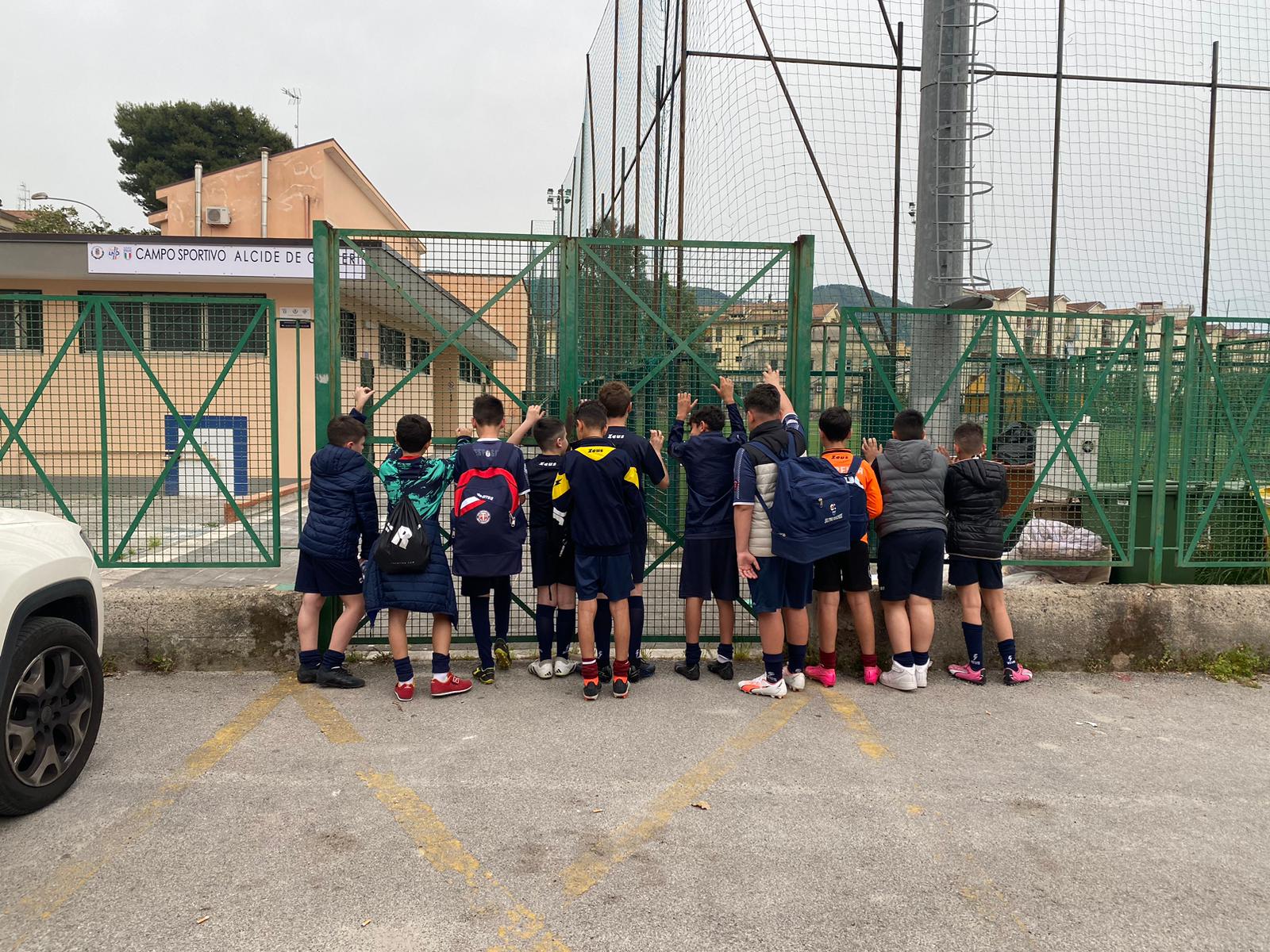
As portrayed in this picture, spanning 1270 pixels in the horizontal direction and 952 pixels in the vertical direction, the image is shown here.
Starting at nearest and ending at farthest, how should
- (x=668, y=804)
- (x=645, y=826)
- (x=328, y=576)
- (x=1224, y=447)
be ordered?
(x=645, y=826) → (x=668, y=804) → (x=328, y=576) → (x=1224, y=447)

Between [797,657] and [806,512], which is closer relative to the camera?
[806,512]

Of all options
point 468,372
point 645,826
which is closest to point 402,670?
point 468,372

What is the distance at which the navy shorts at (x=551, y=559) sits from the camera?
546 centimetres

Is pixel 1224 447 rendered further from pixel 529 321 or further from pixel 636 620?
pixel 529 321

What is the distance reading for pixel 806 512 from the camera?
496cm

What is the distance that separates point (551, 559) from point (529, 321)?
5.42 ft

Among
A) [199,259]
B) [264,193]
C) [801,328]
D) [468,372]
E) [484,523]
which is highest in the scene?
[264,193]

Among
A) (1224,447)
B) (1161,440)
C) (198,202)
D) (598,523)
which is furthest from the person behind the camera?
(198,202)

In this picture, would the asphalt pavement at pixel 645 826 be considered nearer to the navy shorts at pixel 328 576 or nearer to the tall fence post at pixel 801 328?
the navy shorts at pixel 328 576

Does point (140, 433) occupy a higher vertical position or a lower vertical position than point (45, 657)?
higher

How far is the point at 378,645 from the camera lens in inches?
230

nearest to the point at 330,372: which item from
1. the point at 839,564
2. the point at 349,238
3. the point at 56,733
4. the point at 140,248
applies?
the point at 349,238

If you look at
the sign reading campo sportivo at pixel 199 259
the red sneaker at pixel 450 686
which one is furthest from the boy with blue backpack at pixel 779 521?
the sign reading campo sportivo at pixel 199 259

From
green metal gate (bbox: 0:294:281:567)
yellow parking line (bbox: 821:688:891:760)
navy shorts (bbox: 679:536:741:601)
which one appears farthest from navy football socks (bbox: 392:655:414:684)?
yellow parking line (bbox: 821:688:891:760)
